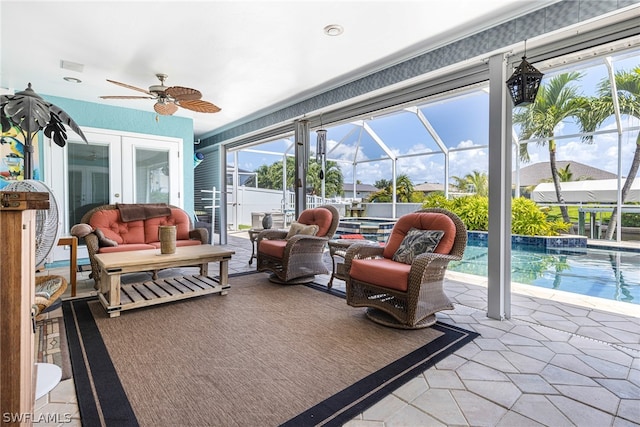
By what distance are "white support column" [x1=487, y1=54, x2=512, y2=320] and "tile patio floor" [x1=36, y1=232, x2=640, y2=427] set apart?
278mm

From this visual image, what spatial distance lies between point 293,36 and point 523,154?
294 inches

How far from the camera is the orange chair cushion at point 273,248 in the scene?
162 inches

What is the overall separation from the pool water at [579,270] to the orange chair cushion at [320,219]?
7.24 ft

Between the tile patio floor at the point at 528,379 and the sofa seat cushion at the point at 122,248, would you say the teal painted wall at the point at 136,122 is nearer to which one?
the sofa seat cushion at the point at 122,248

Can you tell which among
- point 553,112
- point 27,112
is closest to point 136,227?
point 27,112

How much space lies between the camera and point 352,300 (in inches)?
119

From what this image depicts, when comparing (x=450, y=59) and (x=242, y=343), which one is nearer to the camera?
(x=242, y=343)

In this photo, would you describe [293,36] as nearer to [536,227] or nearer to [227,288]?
[227,288]

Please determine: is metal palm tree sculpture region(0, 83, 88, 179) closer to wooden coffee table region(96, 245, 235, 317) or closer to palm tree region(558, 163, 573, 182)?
wooden coffee table region(96, 245, 235, 317)

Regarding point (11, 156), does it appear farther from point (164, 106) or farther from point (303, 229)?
point (303, 229)

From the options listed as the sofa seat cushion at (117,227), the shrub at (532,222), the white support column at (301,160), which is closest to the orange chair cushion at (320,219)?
the white support column at (301,160)

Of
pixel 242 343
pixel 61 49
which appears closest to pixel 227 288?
pixel 242 343

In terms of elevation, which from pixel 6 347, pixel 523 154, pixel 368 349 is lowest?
pixel 368 349

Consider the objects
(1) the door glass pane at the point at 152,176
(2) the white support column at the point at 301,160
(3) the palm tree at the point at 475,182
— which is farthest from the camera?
(3) the palm tree at the point at 475,182
